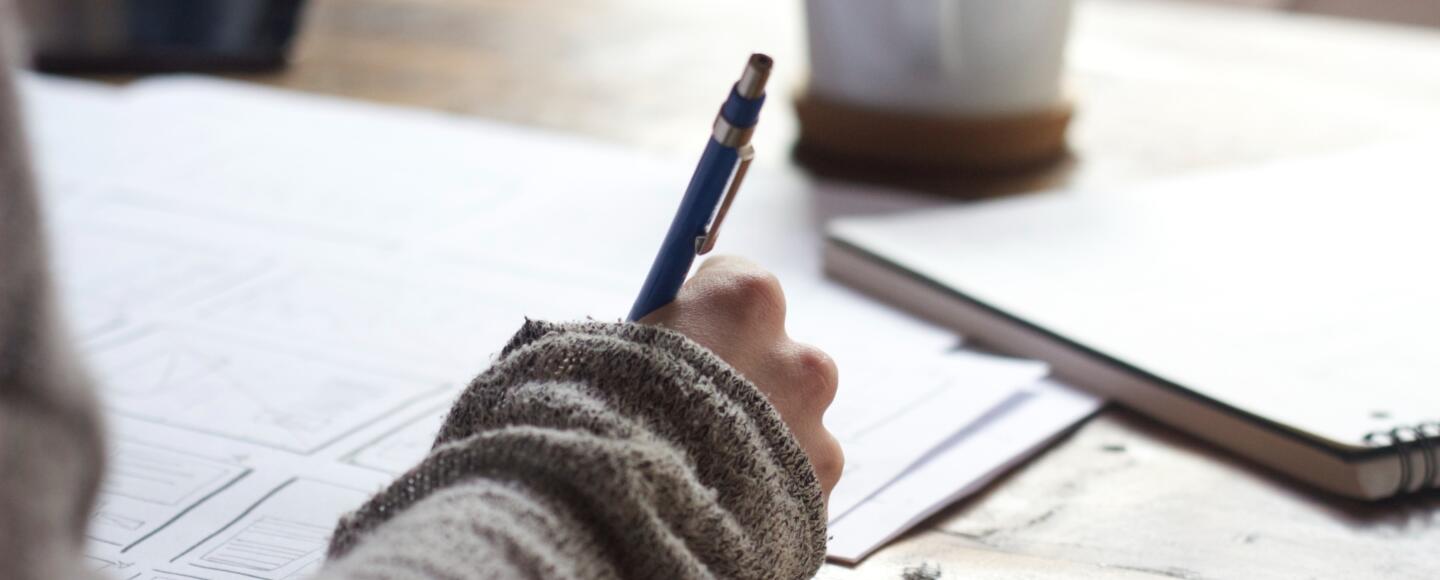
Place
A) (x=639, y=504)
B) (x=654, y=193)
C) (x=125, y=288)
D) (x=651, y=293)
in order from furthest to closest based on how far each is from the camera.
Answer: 1. (x=654, y=193)
2. (x=125, y=288)
3. (x=651, y=293)
4. (x=639, y=504)

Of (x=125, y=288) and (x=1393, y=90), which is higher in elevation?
(x=1393, y=90)

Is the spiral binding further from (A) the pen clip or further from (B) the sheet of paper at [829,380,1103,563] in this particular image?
(A) the pen clip

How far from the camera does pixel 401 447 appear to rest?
1.58ft

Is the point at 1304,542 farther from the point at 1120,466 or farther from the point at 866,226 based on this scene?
the point at 866,226

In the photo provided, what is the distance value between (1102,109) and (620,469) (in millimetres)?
687

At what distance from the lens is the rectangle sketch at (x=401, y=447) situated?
0.47m

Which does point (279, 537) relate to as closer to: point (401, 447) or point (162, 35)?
point (401, 447)

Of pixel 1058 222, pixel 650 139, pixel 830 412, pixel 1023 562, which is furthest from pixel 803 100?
pixel 1023 562

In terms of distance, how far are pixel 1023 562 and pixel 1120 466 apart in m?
0.09

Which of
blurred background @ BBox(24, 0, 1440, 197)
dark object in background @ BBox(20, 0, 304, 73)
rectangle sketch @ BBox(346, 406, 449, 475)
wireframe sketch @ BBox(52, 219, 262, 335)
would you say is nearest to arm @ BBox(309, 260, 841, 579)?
rectangle sketch @ BBox(346, 406, 449, 475)

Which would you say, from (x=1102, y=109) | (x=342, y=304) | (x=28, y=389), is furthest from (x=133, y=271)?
(x=1102, y=109)

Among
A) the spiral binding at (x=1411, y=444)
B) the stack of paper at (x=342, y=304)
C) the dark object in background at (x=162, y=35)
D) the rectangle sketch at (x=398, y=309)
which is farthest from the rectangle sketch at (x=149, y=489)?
the dark object in background at (x=162, y=35)

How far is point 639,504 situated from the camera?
1.05 ft

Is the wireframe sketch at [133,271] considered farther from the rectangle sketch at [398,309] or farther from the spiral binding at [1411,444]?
the spiral binding at [1411,444]
